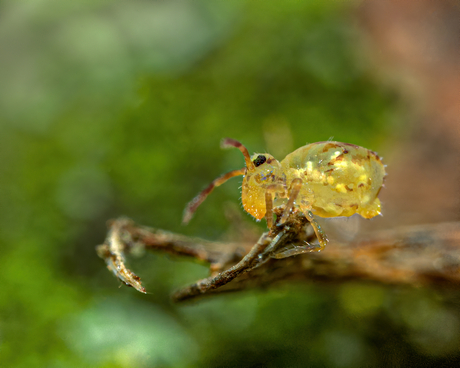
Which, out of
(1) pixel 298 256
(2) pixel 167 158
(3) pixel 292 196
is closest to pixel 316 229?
(3) pixel 292 196

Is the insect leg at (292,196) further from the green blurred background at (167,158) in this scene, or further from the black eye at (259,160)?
the green blurred background at (167,158)

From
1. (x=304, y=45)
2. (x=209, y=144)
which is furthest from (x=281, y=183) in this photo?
(x=304, y=45)

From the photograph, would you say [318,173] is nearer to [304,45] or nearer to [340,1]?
[304,45]

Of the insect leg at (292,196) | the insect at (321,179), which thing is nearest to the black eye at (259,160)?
the insect at (321,179)

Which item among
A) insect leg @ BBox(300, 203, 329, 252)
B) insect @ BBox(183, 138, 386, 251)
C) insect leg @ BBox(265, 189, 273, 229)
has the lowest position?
insect leg @ BBox(300, 203, 329, 252)

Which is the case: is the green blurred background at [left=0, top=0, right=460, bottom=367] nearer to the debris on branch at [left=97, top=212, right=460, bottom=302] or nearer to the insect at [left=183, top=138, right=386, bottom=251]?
the debris on branch at [left=97, top=212, right=460, bottom=302]

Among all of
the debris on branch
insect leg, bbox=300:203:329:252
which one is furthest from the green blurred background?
insect leg, bbox=300:203:329:252
